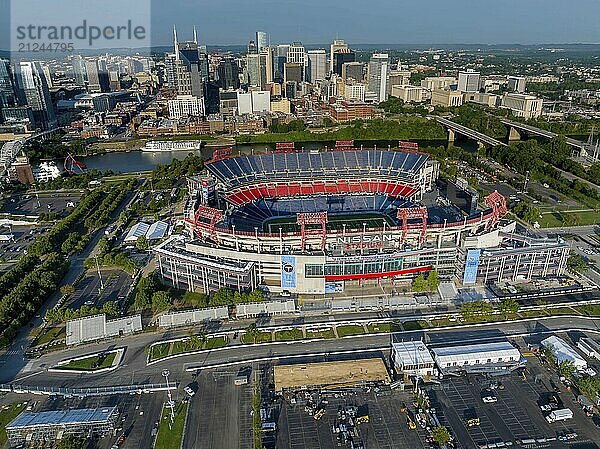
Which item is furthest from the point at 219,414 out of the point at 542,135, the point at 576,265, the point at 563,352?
the point at 542,135

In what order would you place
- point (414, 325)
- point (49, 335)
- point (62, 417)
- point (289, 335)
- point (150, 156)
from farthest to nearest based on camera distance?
point (150, 156) < point (414, 325) < point (49, 335) < point (289, 335) < point (62, 417)

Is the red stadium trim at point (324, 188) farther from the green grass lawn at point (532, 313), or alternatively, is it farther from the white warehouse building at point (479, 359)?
the white warehouse building at point (479, 359)

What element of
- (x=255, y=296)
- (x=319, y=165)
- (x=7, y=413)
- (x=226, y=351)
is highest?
(x=319, y=165)

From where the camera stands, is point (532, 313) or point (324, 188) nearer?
point (532, 313)

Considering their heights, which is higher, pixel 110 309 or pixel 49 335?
pixel 110 309

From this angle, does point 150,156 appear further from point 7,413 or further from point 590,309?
point 590,309

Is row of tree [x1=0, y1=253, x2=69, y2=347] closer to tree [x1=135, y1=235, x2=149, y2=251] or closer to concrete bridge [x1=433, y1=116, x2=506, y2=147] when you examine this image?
tree [x1=135, y1=235, x2=149, y2=251]

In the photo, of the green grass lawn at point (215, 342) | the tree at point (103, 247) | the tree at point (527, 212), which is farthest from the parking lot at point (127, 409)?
the tree at point (527, 212)
